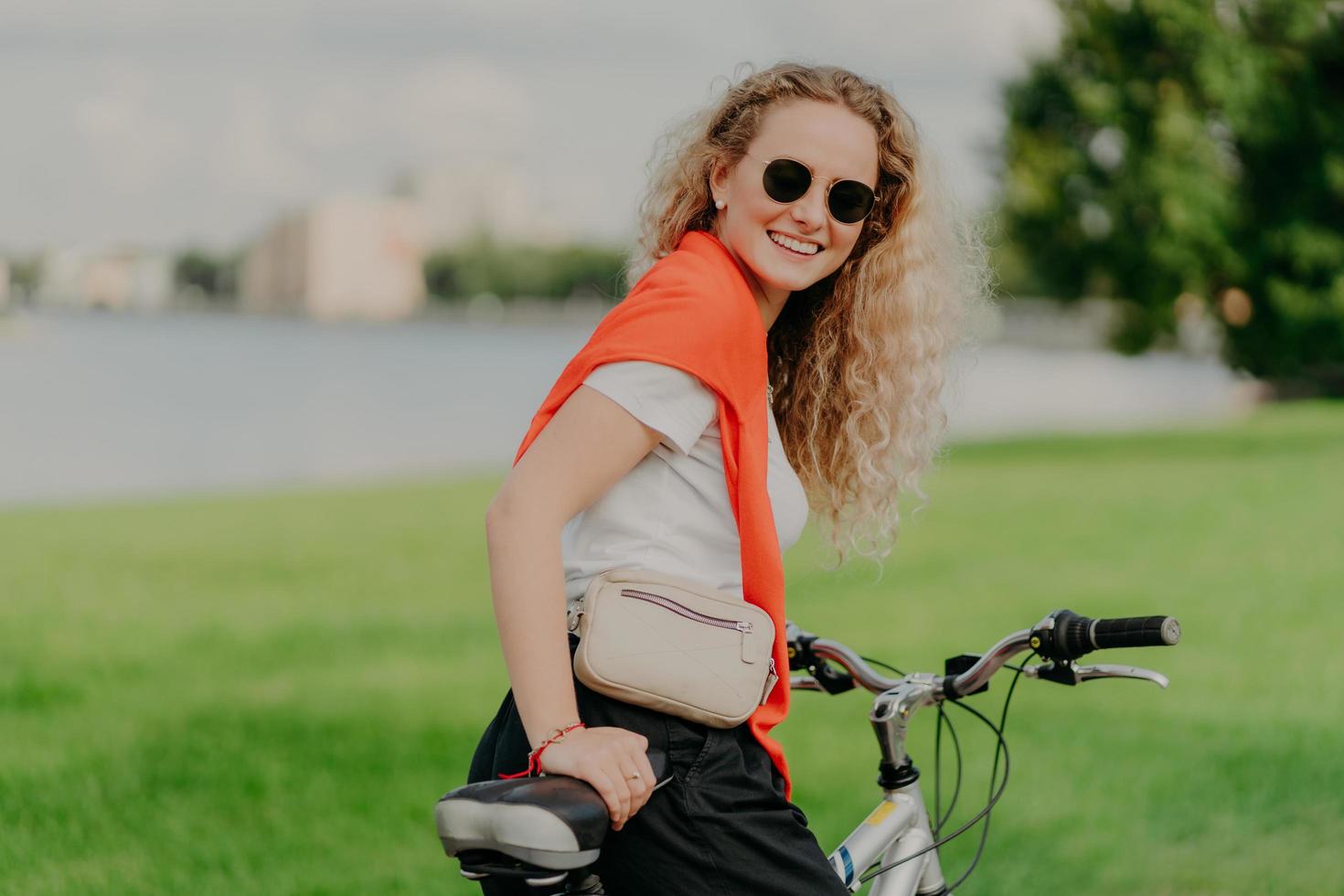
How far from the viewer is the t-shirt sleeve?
76.9 inches

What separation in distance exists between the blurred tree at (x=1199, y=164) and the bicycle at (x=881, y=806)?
66.1 feet

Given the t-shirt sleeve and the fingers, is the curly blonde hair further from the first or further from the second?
the fingers

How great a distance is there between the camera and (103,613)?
28.2ft

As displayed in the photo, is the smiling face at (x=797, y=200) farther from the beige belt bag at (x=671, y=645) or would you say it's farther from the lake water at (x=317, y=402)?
the lake water at (x=317, y=402)

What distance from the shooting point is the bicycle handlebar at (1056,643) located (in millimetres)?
2227

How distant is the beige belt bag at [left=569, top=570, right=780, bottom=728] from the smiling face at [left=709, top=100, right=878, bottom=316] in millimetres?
533

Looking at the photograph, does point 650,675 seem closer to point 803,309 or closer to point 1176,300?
point 803,309

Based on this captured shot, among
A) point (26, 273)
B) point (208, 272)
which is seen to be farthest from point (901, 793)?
point (208, 272)

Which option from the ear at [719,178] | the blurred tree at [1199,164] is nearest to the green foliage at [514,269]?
the blurred tree at [1199,164]

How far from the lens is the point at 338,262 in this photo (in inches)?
4432

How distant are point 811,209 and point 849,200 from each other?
0.08m

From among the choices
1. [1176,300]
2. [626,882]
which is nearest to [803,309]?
[626,882]

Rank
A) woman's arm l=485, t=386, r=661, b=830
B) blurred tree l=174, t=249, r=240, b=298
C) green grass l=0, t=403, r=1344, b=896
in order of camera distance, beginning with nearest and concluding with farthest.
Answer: woman's arm l=485, t=386, r=661, b=830 < green grass l=0, t=403, r=1344, b=896 < blurred tree l=174, t=249, r=240, b=298

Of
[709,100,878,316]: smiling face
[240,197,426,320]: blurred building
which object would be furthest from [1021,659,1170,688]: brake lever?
[240,197,426,320]: blurred building
